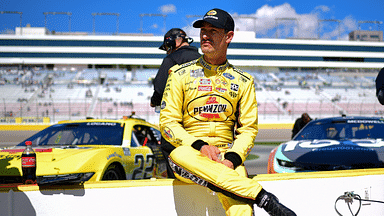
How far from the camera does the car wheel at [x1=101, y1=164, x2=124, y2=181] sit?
3.85m

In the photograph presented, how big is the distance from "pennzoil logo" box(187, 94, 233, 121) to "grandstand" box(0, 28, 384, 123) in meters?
25.5

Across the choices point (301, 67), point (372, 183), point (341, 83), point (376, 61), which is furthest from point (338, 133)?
point (376, 61)

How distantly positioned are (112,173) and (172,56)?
1.71 metres

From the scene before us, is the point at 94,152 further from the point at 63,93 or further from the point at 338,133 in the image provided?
the point at 63,93

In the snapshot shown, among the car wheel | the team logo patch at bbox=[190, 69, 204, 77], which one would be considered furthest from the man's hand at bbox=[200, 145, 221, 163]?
the car wheel

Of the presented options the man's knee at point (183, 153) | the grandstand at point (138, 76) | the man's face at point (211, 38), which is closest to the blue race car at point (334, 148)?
the man's face at point (211, 38)

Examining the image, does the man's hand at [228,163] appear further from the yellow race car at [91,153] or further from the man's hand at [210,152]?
the yellow race car at [91,153]

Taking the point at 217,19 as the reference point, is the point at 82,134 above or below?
below

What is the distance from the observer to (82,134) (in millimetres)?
5039

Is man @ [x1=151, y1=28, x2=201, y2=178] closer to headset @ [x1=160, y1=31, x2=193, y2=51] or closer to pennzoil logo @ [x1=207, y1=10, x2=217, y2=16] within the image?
headset @ [x1=160, y1=31, x2=193, y2=51]

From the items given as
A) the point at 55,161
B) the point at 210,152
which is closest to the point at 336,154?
the point at 210,152

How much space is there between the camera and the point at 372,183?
296 centimetres

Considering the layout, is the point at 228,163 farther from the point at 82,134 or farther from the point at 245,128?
the point at 82,134

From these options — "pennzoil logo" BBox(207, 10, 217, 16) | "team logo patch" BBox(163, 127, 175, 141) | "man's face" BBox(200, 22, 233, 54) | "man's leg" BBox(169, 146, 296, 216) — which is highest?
"pennzoil logo" BBox(207, 10, 217, 16)
